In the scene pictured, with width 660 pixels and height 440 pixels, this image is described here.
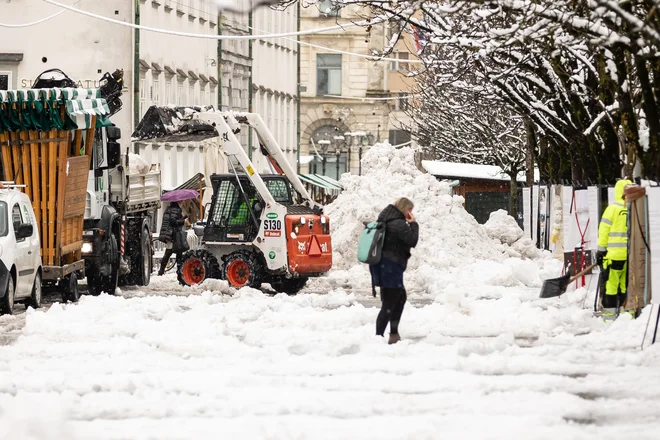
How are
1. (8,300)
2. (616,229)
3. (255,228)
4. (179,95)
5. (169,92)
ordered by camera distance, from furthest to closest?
(179,95)
(169,92)
(255,228)
(8,300)
(616,229)

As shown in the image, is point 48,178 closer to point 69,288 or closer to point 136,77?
point 69,288

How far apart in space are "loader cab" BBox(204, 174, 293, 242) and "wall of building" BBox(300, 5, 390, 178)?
7301 centimetres

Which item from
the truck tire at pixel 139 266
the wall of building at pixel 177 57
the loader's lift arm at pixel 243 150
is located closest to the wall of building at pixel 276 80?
the wall of building at pixel 177 57

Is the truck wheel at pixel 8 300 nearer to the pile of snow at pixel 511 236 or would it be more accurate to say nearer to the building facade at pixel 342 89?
the pile of snow at pixel 511 236

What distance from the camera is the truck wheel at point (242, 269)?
1073 inches

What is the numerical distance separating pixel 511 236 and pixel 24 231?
19.9m

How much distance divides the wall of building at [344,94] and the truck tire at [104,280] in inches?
2930

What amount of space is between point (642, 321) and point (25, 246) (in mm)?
8717

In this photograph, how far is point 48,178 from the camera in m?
24.1

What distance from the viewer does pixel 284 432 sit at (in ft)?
33.9

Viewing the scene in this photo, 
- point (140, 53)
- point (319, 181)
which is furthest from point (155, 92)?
point (319, 181)

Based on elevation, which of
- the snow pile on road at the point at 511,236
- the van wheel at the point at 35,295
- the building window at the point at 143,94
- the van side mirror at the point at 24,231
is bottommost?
the van wheel at the point at 35,295

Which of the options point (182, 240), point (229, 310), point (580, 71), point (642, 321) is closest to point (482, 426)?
point (642, 321)

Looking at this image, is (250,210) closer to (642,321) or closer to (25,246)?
(25,246)
